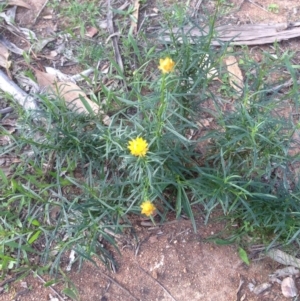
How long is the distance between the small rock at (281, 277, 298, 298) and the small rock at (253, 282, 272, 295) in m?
0.07

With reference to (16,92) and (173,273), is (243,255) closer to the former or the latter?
(173,273)

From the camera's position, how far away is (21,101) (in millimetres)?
3039

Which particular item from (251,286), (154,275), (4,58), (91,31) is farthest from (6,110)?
(251,286)

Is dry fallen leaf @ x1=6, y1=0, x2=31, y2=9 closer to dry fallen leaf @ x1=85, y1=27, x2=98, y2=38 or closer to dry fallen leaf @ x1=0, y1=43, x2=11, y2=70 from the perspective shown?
dry fallen leaf @ x1=0, y1=43, x2=11, y2=70

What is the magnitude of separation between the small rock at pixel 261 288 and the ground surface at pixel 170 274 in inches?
0.7

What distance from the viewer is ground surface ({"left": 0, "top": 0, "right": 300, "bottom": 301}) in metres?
2.58

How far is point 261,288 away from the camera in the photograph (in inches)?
102

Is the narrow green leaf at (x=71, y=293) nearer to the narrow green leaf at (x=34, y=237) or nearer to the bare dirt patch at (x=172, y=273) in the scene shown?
the bare dirt patch at (x=172, y=273)

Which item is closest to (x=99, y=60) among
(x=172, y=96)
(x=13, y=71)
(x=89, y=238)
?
(x=13, y=71)

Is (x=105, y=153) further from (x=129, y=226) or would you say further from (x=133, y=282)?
(x=133, y=282)

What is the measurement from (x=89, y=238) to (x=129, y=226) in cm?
22

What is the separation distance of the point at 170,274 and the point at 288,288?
0.64 m

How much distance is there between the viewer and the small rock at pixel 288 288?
8.45ft

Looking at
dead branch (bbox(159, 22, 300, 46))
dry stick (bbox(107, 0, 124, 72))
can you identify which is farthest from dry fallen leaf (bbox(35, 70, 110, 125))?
dead branch (bbox(159, 22, 300, 46))
